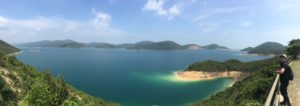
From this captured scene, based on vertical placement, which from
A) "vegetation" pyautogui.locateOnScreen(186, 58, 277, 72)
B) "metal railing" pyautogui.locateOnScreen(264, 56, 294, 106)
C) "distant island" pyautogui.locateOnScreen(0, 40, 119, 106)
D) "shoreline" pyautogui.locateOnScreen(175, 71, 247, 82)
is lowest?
"shoreline" pyautogui.locateOnScreen(175, 71, 247, 82)

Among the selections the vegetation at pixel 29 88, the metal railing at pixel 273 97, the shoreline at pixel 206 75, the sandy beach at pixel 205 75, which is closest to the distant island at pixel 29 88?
the vegetation at pixel 29 88

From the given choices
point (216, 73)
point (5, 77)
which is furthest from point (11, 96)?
point (216, 73)

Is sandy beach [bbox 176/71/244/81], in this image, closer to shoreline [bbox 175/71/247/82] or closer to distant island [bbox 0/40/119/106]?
shoreline [bbox 175/71/247/82]

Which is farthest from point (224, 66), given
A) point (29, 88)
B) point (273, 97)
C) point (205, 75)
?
point (273, 97)

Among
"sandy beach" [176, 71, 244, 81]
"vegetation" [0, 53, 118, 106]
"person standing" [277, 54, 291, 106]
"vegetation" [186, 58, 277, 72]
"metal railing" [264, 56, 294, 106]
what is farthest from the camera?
"vegetation" [186, 58, 277, 72]

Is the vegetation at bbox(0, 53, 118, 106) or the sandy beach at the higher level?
the vegetation at bbox(0, 53, 118, 106)

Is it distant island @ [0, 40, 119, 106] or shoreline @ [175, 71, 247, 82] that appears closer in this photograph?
distant island @ [0, 40, 119, 106]

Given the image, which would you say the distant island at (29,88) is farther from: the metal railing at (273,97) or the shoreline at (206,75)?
the shoreline at (206,75)

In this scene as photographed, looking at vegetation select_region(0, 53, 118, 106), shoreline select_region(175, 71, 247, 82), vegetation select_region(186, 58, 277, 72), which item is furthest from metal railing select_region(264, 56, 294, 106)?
vegetation select_region(186, 58, 277, 72)

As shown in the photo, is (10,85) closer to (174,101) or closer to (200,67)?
(174,101)
